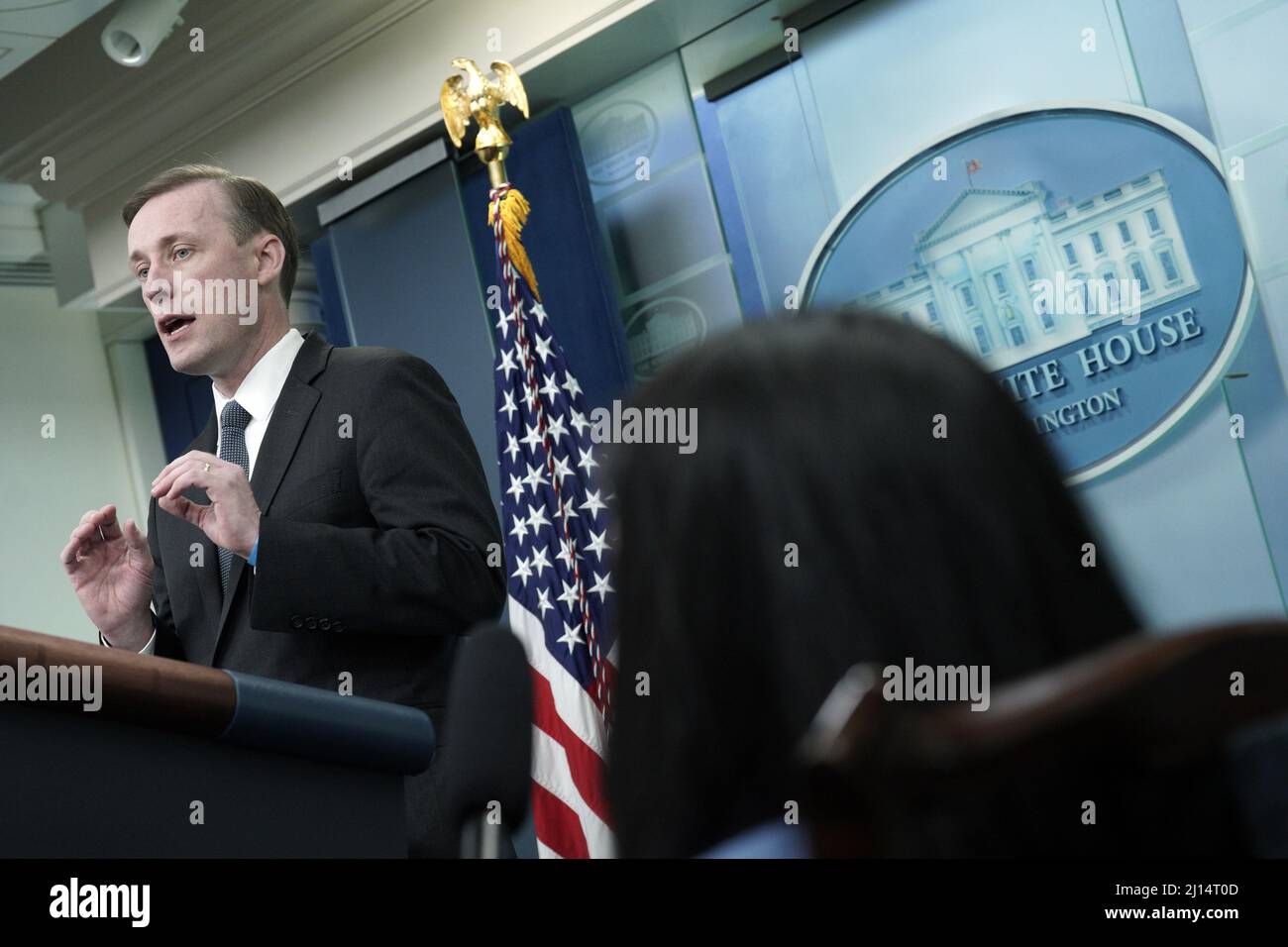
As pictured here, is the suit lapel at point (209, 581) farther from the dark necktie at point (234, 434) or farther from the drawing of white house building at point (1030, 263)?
the drawing of white house building at point (1030, 263)

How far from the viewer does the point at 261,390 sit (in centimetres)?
236

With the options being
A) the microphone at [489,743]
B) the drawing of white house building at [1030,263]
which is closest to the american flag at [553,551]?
the drawing of white house building at [1030,263]

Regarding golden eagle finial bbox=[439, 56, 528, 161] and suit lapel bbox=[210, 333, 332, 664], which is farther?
golden eagle finial bbox=[439, 56, 528, 161]

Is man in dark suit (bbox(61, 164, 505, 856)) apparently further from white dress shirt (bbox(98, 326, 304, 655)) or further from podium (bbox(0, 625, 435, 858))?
podium (bbox(0, 625, 435, 858))

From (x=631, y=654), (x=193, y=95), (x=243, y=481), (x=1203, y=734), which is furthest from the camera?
(x=193, y=95)

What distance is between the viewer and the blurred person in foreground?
533 mm

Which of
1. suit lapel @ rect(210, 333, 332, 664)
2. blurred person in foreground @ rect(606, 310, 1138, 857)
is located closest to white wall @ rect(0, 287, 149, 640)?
suit lapel @ rect(210, 333, 332, 664)

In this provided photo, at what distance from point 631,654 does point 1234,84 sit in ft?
14.2

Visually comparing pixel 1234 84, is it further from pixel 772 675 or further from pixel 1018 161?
pixel 772 675

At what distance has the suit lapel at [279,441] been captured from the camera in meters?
2.12

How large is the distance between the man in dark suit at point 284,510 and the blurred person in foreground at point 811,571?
4.12ft

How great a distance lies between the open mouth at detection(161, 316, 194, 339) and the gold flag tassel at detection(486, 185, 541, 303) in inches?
110

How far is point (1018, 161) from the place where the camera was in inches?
186
